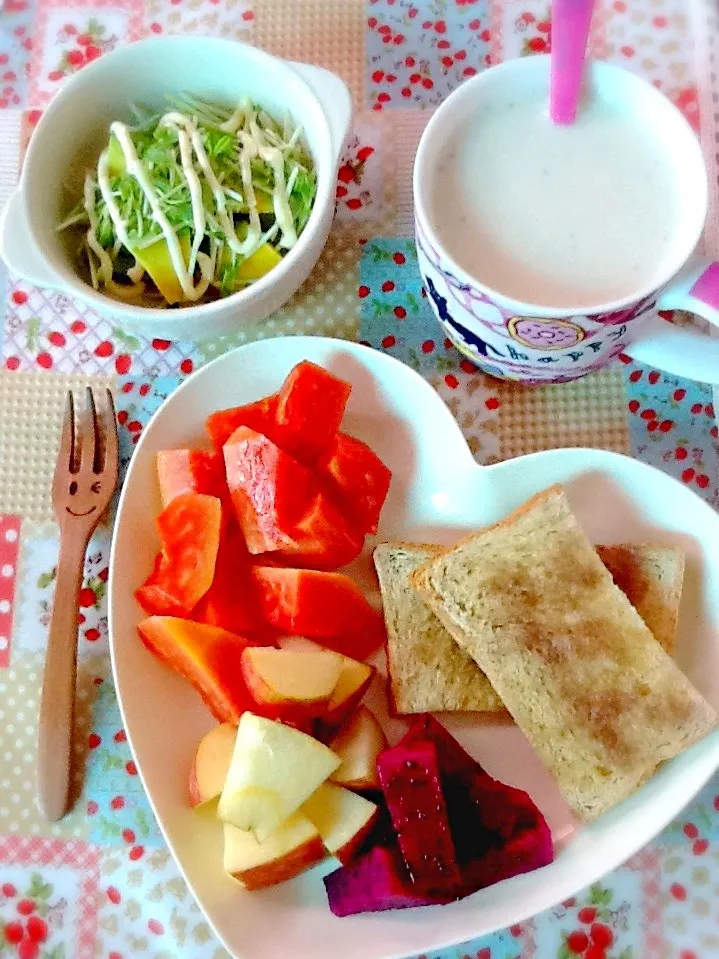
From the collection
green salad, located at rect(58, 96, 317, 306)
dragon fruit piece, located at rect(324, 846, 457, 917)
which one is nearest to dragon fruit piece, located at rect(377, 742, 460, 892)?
dragon fruit piece, located at rect(324, 846, 457, 917)

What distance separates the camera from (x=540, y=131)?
0.92 metres

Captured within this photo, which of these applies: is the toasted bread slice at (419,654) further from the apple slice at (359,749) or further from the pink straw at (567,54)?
the pink straw at (567,54)

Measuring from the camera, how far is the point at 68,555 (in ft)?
3.49

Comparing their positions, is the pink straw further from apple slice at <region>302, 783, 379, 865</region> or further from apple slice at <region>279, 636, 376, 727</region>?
apple slice at <region>302, 783, 379, 865</region>

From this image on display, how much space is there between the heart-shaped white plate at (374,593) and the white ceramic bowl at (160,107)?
9 cm

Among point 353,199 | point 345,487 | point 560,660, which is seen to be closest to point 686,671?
point 560,660

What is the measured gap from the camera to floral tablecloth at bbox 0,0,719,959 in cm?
102

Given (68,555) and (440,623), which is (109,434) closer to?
(68,555)

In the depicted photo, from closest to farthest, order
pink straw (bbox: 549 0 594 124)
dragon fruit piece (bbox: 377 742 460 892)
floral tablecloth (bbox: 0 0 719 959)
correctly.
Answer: pink straw (bbox: 549 0 594 124) < dragon fruit piece (bbox: 377 742 460 892) < floral tablecloth (bbox: 0 0 719 959)

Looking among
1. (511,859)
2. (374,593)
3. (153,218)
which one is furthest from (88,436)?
(511,859)

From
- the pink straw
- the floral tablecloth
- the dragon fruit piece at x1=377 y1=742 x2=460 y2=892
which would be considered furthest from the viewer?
the floral tablecloth

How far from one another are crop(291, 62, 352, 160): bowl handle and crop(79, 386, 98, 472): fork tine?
1.34ft

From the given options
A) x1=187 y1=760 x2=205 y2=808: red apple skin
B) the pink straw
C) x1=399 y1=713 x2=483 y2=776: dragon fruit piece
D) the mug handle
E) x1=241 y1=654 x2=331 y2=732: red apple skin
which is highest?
the pink straw

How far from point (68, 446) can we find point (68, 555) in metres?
0.13
